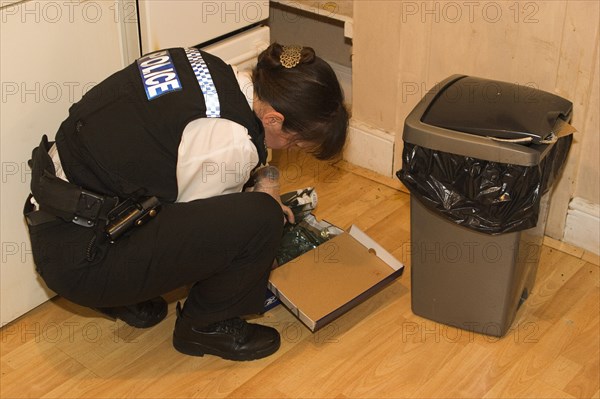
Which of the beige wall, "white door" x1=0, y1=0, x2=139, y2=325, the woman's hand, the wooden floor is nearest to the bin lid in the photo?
the beige wall

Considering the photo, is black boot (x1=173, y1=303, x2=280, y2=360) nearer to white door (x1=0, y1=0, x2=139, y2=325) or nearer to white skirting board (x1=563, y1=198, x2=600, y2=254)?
white door (x1=0, y1=0, x2=139, y2=325)

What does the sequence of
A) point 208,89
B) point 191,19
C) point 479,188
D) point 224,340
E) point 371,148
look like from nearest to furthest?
point 208,89
point 479,188
point 224,340
point 191,19
point 371,148

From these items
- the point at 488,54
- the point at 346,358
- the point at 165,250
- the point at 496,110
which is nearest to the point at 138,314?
the point at 165,250

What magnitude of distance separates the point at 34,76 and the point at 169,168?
15.9 inches

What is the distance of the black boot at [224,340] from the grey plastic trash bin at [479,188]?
40cm

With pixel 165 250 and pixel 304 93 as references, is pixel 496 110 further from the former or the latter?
pixel 165 250

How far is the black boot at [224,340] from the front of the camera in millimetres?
1818

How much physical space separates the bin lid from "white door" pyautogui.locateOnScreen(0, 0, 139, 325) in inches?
29.2

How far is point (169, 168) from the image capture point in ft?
5.08

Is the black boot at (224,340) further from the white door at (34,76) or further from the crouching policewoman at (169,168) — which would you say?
the white door at (34,76)

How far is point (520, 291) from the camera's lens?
1932mm

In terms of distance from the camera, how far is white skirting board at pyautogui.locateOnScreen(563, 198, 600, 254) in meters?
2.11
